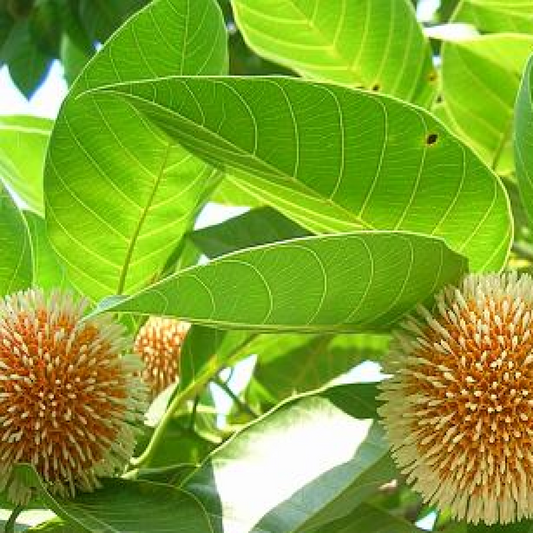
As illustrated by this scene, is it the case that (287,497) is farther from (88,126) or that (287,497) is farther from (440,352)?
(88,126)

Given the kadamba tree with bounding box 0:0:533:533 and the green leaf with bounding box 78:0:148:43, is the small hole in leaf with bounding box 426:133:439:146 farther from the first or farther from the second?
the green leaf with bounding box 78:0:148:43

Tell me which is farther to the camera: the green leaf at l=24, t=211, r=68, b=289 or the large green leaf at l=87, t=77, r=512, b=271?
the green leaf at l=24, t=211, r=68, b=289

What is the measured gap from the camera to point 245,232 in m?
1.38

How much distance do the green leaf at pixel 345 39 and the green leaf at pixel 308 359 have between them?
39 centimetres

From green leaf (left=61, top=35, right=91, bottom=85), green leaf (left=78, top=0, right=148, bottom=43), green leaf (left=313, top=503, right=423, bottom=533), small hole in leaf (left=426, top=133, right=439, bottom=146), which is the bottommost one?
green leaf (left=313, top=503, right=423, bottom=533)

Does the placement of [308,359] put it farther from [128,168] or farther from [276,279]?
[276,279]

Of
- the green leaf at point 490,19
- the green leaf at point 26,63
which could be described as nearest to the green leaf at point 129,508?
the green leaf at point 490,19

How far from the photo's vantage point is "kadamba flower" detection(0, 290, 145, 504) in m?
1.11

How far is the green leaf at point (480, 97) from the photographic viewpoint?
153 cm

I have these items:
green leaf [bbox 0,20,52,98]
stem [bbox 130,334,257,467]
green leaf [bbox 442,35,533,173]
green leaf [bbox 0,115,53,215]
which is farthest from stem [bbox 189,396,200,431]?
green leaf [bbox 0,20,52,98]

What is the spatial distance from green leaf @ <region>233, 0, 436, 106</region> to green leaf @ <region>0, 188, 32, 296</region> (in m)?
0.33

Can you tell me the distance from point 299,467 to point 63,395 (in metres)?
0.21

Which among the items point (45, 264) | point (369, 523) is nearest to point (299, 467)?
point (369, 523)

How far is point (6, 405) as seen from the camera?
1.11 metres
